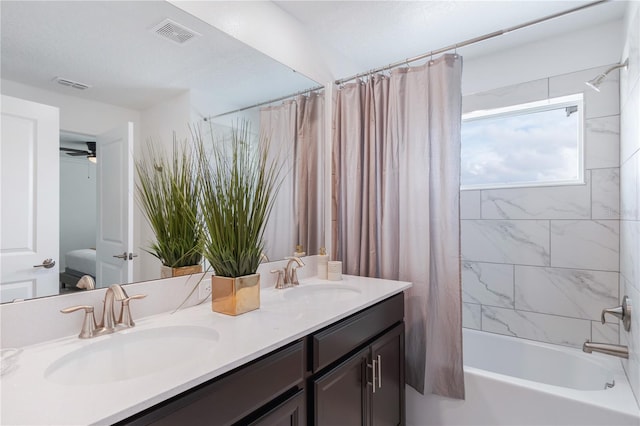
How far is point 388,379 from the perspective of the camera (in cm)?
155

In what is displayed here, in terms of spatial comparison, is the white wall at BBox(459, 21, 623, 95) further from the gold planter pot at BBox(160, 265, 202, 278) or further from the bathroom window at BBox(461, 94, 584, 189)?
the gold planter pot at BBox(160, 265, 202, 278)

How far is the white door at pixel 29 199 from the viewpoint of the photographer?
2.94 ft

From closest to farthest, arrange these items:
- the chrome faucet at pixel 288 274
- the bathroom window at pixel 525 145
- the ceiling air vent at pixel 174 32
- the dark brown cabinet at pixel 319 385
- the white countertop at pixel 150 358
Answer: the white countertop at pixel 150 358 → the dark brown cabinet at pixel 319 385 → the ceiling air vent at pixel 174 32 → the chrome faucet at pixel 288 274 → the bathroom window at pixel 525 145

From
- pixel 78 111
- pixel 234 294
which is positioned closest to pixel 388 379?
pixel 234 294

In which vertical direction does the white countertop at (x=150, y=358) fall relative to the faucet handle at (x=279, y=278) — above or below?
below

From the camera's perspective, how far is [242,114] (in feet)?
5.22

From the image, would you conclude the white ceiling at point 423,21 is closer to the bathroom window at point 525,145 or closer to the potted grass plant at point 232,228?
the bathroom window at point 525,145

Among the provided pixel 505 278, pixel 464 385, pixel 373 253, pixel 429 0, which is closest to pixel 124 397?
pixel 373 253

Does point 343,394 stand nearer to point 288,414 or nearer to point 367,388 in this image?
point 367,388

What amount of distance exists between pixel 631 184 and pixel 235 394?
192cm

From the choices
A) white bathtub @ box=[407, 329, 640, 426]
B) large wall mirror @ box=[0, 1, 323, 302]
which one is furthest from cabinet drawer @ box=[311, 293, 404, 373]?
large wall mirror @ box=[0, 1, 323, 302]

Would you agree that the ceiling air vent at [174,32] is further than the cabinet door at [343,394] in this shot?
Yes

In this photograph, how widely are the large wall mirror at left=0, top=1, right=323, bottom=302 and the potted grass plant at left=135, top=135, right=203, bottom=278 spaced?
36 millimetres

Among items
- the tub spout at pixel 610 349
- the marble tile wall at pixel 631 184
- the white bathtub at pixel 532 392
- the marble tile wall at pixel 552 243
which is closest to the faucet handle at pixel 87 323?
the white bathtub at pixel 532 392
